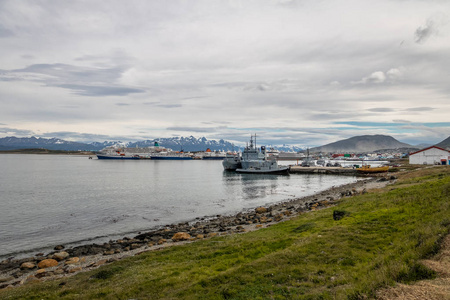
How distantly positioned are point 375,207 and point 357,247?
7.97m

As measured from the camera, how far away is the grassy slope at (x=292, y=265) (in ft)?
26.8

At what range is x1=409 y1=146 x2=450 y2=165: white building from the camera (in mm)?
70000

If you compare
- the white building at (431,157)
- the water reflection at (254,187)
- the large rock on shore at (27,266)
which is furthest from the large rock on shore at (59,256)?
the white building at (431,157)

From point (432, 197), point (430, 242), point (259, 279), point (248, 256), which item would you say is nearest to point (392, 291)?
point (430, 242)

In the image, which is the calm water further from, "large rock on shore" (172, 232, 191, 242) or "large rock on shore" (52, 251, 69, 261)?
"large rock on shore" (172, 232, 191, 242)

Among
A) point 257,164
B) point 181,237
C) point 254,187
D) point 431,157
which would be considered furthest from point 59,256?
point 431,157

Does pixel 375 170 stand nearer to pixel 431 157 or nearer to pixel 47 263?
pixel 431 157

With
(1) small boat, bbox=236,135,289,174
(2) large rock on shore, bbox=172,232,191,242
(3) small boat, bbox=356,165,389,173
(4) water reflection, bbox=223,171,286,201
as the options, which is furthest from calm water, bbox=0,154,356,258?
(3) small boat, bbox=356,165,389,173

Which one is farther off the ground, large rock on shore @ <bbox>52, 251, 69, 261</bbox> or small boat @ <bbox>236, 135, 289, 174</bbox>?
small boat @ <bbox>236, 135, 289, 174</bbox>

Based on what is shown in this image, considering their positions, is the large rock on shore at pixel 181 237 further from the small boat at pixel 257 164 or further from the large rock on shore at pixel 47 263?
the small boat at pixel 257 164

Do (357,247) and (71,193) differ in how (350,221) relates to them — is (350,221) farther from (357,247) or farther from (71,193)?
(71,193)

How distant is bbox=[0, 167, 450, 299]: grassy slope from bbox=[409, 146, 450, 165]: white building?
6748cm

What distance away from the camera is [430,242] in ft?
27.8

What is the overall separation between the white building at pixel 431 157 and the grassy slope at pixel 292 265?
221 feet
